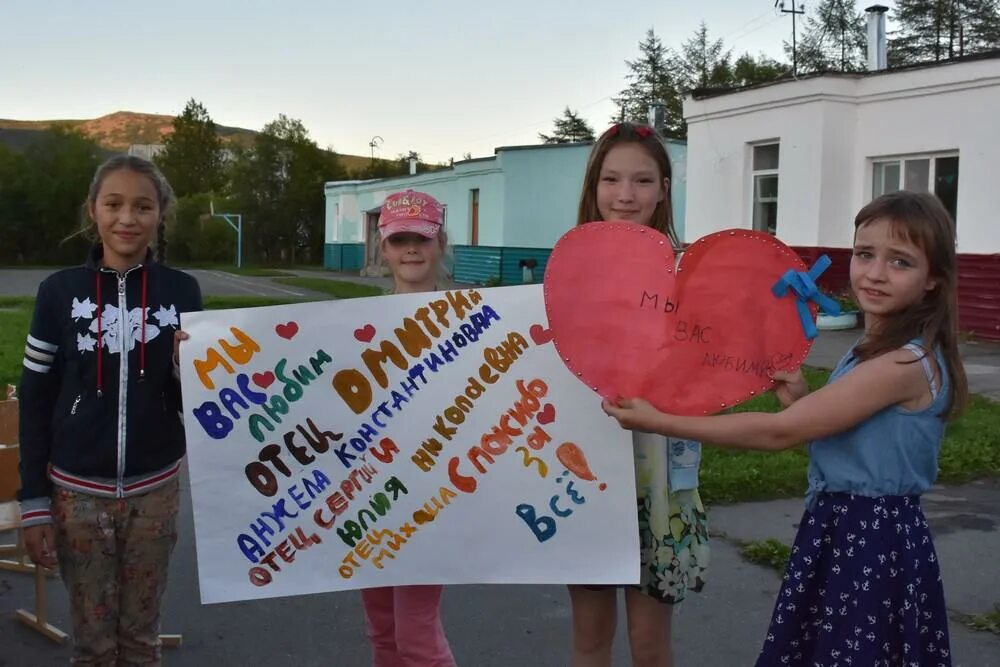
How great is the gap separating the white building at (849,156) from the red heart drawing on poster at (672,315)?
12.5m

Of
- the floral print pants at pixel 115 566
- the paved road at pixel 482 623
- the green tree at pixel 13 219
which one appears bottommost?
the paved road at pixel 482 623

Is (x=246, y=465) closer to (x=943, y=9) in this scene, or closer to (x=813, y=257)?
(x=813, y=257)

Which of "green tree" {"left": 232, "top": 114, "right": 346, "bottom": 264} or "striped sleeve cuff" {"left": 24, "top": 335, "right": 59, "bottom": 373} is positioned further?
"green tree" {"left": 232, "top": 114, "right": 346, "bottom": 264}

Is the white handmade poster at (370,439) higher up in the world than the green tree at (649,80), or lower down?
lower down

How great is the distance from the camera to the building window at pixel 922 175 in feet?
47.9

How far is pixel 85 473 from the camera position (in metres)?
2.55

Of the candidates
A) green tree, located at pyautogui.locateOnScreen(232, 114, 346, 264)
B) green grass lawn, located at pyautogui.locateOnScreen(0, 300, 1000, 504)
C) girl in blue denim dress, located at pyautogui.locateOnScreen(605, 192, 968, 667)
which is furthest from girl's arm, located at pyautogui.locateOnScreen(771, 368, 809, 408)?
green tree, located at pyautogui.locateOnScreen(232, 114, 346, 264)

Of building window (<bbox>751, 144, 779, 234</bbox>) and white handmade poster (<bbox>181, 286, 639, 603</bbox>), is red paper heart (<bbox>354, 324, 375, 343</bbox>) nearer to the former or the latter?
white handmade poster (<bbox>181, 286, 639, 603</bbox>)

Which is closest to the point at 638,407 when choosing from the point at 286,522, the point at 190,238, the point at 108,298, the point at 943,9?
the point at 286,522

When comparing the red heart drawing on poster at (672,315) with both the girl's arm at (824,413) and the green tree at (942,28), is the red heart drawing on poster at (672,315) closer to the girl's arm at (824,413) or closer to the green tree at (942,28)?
the girl's arm at (824,413)

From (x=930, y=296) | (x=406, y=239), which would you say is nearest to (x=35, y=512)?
(x=406, y=239)

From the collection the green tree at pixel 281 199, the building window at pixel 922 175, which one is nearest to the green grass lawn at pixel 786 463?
the building window at pixel 922 175

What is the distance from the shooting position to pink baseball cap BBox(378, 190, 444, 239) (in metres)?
2.63

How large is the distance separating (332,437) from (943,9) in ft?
168
